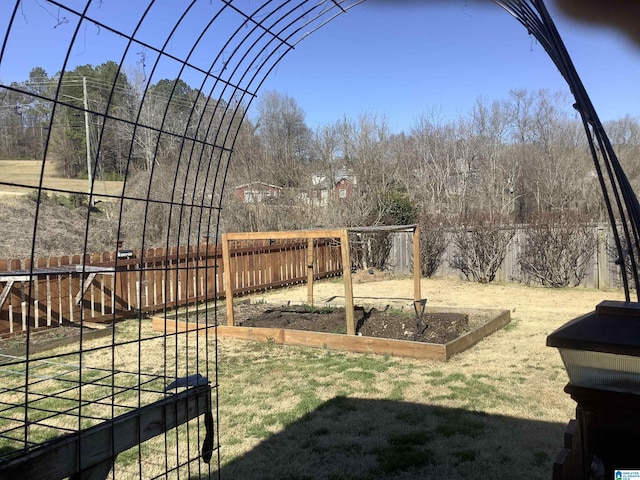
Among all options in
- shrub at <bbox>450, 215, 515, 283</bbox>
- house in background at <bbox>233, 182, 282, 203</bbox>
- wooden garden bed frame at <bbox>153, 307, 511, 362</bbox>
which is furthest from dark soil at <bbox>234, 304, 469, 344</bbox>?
house in background at <bbox>233, 182, 282, 203</bbox>

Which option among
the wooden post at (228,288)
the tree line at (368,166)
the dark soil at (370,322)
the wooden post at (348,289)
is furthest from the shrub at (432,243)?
the wooden post at (348,289)

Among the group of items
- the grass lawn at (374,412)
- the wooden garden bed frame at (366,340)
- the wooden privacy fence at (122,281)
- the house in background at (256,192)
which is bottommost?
the grass lawn at (374,412)

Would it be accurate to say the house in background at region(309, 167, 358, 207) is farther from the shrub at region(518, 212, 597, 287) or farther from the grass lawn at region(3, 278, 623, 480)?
the grass lawn at region(3, 278, 623, 480)

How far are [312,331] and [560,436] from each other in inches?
147

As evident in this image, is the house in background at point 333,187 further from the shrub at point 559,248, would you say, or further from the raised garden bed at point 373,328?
the raised garden bed at point 373,328

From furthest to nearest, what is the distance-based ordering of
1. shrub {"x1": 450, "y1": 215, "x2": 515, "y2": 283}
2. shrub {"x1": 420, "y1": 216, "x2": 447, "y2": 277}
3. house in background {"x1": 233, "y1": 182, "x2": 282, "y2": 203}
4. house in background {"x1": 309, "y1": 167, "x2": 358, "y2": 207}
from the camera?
house in background {"x1": 233, "y1": 182, "x2": 282, "y2": 203}, house in background {"x1": 309, "y1": 167, "x2": 358, "y2": 207}, shrub {"x1": 420, "y1": 216, "x2": 447, "y2": 277}, shrub {"x1": 450, "y1": 215, "x2": 515, "y2": 283}

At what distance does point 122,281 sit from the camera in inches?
355

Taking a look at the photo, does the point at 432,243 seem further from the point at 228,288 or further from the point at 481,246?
the point at 228,288

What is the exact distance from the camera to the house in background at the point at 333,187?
16.0 metres

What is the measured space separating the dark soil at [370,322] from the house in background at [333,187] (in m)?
7.64

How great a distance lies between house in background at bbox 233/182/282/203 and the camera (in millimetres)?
16562

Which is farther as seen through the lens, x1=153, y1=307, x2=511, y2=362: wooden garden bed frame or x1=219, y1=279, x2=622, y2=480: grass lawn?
x1=153, y1=307, x2=511, y2=362: wooden garden bed frame

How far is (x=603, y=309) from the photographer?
0.98m

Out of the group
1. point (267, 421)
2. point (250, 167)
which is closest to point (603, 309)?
point (267, 421)
